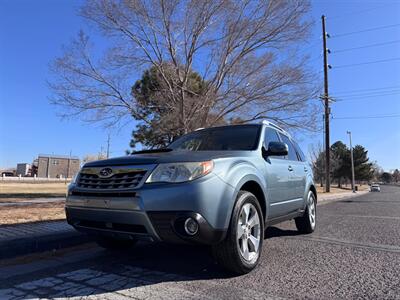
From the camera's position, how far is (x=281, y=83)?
15.3 meters

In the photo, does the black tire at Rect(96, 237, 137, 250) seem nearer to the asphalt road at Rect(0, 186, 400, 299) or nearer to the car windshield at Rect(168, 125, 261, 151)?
the asphalt road at Rect(0, 186, 400, 299)

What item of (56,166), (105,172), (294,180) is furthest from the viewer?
(56,166)

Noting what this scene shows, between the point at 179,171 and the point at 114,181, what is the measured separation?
74cm

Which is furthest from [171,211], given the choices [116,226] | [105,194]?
[105,194]

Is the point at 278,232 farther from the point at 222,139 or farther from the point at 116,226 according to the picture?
the point at 116,226

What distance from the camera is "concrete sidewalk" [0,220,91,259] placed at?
5300 mm

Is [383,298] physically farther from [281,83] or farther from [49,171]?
[49,171]

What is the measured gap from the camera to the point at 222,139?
5.76m

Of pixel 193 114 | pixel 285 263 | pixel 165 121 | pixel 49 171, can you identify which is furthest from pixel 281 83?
pixel 49 171

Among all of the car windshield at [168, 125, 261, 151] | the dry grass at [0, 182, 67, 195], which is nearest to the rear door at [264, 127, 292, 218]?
the car windshield at [168, 125, 261, 151]

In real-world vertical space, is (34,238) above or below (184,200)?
below

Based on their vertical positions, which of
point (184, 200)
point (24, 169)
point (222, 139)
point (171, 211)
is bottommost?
point (171, 211)

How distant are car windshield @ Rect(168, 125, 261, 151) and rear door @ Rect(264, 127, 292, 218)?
0.24 metres

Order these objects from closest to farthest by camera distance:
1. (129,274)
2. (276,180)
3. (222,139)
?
(129,274) < (276,180) < (222,139)
